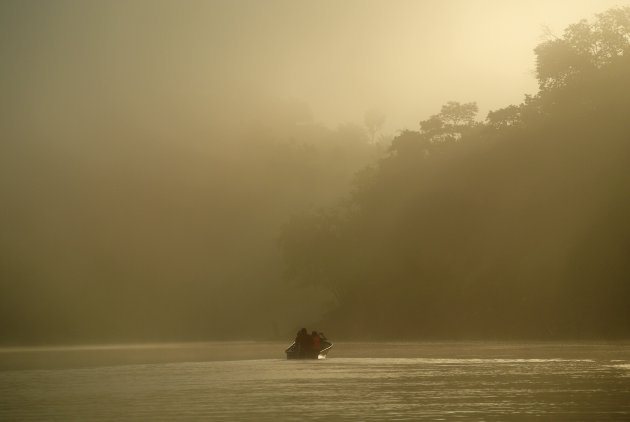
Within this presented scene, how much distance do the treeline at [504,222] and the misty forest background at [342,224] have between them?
0.15 metres

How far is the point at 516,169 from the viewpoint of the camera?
3113 inches

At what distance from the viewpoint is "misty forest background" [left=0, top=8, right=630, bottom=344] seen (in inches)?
2928

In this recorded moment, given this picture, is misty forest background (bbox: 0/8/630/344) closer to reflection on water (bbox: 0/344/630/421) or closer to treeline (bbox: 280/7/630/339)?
treeline (bbox: 280/7/630/339)

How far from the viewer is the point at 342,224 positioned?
101125 millimetres

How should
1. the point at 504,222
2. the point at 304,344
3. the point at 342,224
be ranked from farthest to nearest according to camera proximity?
the point at 342,224, the point at 504,222, the point at 304,344

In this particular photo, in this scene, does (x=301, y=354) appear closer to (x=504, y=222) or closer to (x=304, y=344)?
(x=304, y=344)

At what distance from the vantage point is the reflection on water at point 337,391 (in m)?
25.2

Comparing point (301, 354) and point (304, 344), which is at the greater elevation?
point (304, 344)

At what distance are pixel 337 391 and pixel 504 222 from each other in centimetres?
5057

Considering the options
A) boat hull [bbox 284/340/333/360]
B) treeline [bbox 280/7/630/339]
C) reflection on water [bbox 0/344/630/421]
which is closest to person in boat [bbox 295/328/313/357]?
boat hull [bbox 284/340/333/360]

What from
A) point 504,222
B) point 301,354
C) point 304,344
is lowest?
point 301,354

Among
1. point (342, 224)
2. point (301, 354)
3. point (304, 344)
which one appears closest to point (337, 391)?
point (301, 354)

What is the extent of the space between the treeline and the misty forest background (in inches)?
6.0

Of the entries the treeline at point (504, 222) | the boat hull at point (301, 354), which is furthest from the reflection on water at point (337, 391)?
the treeline at point (504, 222)
